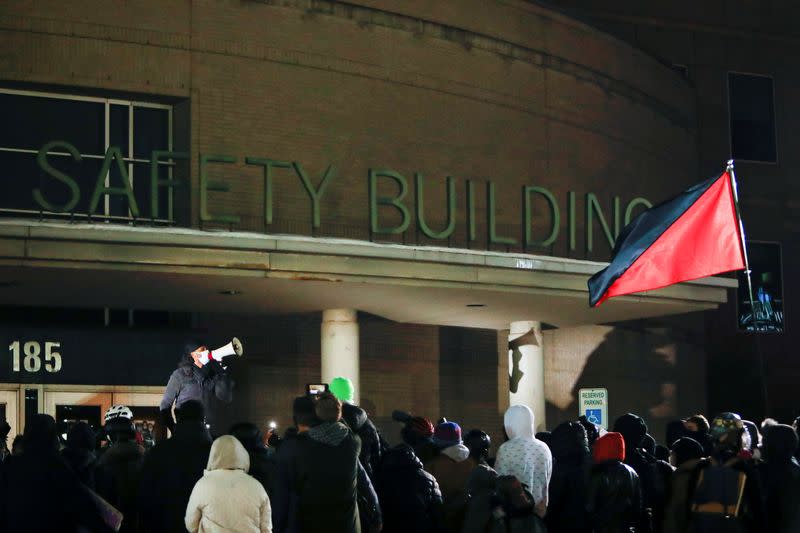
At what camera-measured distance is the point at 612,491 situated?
1167 cm

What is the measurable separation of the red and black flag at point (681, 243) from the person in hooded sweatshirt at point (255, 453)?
5.10m

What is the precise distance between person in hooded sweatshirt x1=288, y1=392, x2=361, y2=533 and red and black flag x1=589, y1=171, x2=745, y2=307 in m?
5.54

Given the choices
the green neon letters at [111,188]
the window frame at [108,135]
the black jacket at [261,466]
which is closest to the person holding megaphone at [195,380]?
A: the green neon letters at [111,188]

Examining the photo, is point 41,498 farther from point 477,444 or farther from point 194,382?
point 194,382

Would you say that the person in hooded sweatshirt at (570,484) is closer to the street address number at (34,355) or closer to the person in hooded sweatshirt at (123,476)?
the person in hooded sweatshirt at (123,476)

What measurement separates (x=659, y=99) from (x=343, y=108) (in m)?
8.55

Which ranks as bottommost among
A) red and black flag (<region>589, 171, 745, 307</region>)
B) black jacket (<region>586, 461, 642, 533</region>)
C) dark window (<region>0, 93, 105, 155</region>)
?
black jacket (<region>586, 461, 642, 533</region>)

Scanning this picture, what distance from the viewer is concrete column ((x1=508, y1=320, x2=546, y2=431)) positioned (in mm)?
24156


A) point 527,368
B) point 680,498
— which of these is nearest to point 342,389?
point 680,498

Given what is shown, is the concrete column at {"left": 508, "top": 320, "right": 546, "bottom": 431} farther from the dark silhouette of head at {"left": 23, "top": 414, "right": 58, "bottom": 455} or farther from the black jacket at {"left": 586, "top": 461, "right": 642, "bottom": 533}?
the dark silhouette of head at {"left": 23, "top": 414, "right": 58, "bottom": 455}

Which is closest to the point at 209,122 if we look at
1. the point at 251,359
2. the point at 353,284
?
the point at 353,284

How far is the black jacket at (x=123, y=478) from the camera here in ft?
38.0

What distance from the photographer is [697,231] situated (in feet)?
49.4

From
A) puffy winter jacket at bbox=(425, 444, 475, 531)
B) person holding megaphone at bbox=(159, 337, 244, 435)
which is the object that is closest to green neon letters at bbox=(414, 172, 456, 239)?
person holding megaphone at bbox=(159, 337, 244, 435)
